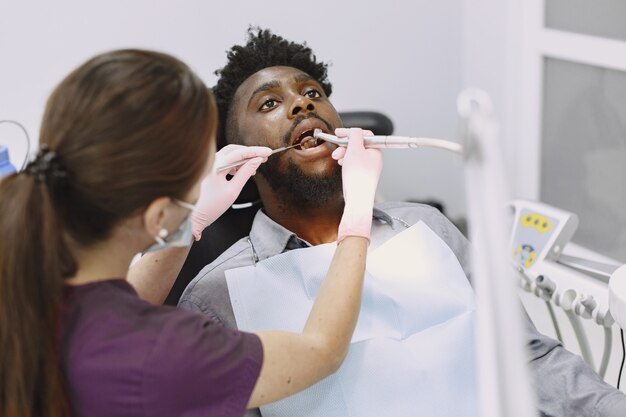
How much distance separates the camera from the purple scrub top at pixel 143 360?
0.98m

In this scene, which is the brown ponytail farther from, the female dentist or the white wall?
the white wall

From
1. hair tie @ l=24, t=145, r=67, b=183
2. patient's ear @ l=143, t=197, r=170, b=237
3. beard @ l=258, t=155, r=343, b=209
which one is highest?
hair tie @ l=24, t=145, r=67, b=183

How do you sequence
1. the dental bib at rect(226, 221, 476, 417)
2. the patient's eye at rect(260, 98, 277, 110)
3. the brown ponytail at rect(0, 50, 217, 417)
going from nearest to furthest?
the brown ponytail at rect(0, 50, 217, 417) < the dental bib at rect(226, 221, 476, 417) < the patient's eye at rect(260, 98, 277, 110)

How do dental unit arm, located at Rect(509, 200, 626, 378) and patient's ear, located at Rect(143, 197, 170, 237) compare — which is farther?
dental unit arm, located at Rect(509, 200, 626, 378)

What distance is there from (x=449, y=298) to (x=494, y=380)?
79cm

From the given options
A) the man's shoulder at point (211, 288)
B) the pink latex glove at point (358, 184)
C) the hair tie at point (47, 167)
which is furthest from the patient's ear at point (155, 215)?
the man's shoulder at point (211, 288)

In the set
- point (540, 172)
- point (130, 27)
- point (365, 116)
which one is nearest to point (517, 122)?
point (540, 172)

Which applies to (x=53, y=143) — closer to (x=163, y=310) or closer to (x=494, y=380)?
(x=163, y=310)

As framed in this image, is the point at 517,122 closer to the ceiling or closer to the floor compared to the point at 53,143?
closer to the floor

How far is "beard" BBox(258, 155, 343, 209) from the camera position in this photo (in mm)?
1668

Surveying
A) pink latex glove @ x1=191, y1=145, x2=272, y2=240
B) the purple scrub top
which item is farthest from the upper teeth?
the purple scrub top

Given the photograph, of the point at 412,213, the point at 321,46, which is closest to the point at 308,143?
the point at 412,213

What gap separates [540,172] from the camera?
2.77 metres

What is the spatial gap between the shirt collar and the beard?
68 mm
